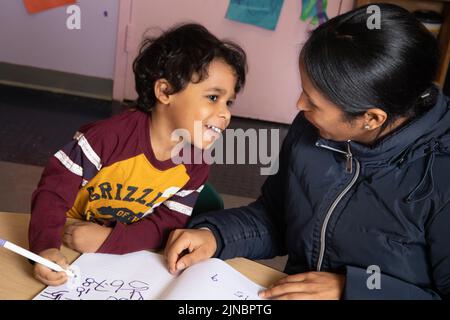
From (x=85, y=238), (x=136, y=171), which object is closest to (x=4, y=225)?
(x=85, y=238)

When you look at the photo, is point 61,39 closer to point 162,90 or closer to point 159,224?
point 162,90

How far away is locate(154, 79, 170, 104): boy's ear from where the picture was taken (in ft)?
3.46

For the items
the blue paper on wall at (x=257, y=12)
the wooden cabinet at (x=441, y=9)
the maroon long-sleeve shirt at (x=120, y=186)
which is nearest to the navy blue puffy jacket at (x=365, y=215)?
the maroon long-sleeve shirt at (x=120, y=186)

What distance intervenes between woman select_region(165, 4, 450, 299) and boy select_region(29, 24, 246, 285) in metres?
0.15

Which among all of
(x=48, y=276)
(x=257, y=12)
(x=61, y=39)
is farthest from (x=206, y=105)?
(x=61, y=39)

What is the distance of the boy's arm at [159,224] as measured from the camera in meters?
0.84

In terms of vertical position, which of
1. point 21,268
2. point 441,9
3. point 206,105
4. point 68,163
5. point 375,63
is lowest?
point 21,268

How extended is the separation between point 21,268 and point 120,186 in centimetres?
30

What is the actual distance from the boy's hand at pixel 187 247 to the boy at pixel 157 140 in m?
0.07

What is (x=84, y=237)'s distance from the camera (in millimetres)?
821

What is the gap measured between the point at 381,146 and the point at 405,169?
5cm

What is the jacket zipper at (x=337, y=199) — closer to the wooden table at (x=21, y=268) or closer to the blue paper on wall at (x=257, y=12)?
the wooden table at (x=21, y=268)

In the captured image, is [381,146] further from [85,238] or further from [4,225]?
[4,225]

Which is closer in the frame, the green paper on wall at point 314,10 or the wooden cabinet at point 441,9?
the wooden cabinet at point 441,9
